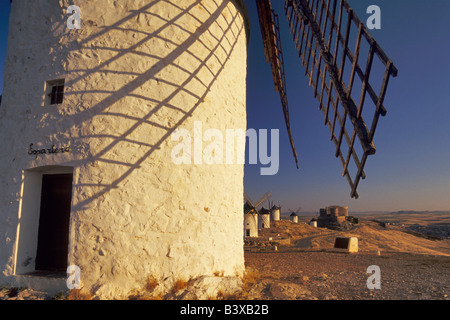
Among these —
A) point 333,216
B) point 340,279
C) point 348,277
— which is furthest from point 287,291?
point 333,216

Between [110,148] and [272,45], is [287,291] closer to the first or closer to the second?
[110,148]

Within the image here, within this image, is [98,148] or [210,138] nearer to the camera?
[98,148]

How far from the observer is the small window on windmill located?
4.85 metres

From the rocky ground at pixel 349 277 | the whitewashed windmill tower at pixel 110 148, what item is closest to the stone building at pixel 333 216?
the rocky ground at pixel 349 277

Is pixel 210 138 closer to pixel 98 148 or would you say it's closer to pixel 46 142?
pixel 98 148

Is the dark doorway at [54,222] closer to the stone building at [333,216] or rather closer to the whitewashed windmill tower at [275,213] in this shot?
the stone building at [333,216]

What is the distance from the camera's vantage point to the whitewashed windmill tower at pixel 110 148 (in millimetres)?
4156

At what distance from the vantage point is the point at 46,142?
4.55 metres

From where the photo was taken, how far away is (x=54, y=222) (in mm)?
4863

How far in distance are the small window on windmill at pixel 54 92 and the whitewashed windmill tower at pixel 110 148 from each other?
0.02 m

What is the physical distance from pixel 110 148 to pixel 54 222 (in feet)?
6.48
